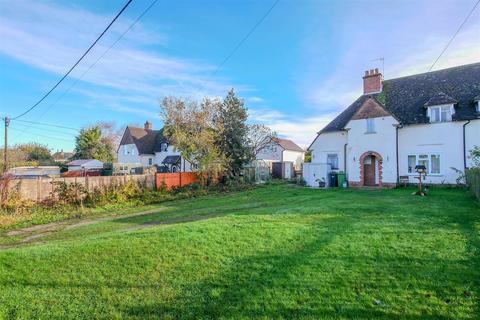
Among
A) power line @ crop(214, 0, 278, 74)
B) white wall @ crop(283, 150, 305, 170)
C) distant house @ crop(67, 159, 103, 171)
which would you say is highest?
power line @ crop(214, 0, 278, 74)

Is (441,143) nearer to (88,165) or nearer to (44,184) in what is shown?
(44,184)

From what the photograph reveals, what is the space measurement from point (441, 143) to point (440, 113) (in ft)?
6.60

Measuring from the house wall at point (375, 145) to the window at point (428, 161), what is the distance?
3.97 feet

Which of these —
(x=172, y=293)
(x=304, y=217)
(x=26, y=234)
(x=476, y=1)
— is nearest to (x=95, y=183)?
→ (x=26, y=234)

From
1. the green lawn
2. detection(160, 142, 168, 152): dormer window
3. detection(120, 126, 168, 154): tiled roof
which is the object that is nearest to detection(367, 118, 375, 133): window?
the green lawn

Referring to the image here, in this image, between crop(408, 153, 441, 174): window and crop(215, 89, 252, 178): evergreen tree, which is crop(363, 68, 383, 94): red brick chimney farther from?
crop(215, 89, 252, 178): evergreen tree

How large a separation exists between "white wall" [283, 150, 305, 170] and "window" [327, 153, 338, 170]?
14.4 m

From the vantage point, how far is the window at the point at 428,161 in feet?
61.4

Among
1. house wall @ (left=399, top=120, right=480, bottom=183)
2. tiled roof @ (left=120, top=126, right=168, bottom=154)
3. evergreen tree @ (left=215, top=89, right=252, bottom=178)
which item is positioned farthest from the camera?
tiled roof @ (left=120, top=126, right=168, bottom=154)

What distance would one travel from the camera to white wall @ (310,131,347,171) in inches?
898

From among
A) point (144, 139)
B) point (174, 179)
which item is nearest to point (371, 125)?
point (174, 179)

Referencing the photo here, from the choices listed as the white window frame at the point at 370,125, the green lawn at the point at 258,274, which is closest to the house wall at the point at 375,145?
the white window frame at the point at 370,125

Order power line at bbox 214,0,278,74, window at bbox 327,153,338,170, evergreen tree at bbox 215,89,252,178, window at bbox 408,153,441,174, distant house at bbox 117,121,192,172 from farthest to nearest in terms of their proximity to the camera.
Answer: distant house at bbox 117,121,192,172
evergreen tree at bbox 215,89,252,178
window at bbox 327,153,338,170
window at bbox 408,153,441,174
power line at bbox 214,0,278,74

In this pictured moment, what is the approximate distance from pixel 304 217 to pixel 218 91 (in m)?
18.8
